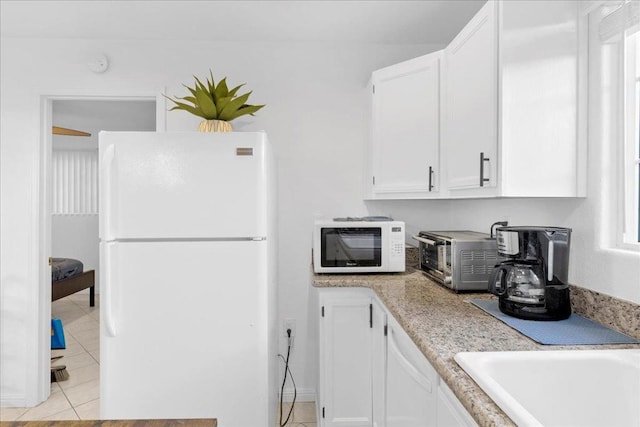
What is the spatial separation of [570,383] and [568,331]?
0.27 meters

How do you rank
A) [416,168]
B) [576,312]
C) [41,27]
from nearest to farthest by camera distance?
1. [576,312]
2. [416,168]
3. [41,27]

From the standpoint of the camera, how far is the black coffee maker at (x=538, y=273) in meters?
1.34

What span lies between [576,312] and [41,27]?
3.18 m

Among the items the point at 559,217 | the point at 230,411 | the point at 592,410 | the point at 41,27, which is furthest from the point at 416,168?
the point at 41,27

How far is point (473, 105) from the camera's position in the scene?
167 cm

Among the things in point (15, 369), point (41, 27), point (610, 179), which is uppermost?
point (41, 27)

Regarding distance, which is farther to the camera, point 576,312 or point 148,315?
point 148,315

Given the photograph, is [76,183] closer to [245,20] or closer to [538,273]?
[245,20]

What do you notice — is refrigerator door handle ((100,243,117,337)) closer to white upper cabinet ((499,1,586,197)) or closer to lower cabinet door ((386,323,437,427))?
lower cabinet door ((386,323,437,427))

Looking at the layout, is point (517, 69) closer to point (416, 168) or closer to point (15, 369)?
point (416, 168)

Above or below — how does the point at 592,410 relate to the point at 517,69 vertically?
below

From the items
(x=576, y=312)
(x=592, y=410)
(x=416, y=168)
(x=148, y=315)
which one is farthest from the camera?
(x=416, y=168)

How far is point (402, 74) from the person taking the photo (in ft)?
7.29

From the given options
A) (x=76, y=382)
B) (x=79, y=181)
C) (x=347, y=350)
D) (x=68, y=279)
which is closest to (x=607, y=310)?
(x=347, y=350)
